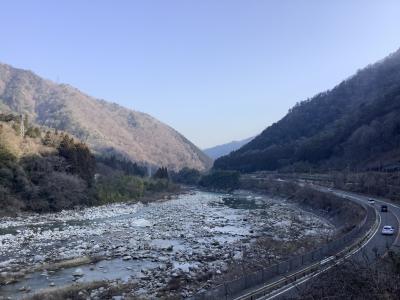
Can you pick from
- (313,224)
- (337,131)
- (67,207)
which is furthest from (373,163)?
(67,207)

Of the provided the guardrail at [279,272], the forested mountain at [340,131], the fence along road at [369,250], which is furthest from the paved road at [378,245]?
the forested mountain at [340,131]

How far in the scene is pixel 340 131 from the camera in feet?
374

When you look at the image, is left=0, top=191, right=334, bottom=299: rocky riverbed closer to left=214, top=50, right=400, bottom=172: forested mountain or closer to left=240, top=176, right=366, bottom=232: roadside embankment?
left=240, top=176, right=366, bottom=232: roadside embankment

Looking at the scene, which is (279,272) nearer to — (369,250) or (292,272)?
(292,272)

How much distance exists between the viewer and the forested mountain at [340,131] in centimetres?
9169

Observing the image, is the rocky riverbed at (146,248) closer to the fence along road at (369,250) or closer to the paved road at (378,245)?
the fence along road at (369,250)

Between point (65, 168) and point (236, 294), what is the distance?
5935 centimetres

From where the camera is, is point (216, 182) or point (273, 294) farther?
point (216, 182)

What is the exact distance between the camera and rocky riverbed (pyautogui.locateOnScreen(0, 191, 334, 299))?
72.5 feet

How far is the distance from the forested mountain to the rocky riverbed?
153 feet

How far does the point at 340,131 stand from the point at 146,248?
3709 inches

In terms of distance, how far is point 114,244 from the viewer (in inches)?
1312

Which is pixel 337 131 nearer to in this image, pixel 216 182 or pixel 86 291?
pixel 216 182

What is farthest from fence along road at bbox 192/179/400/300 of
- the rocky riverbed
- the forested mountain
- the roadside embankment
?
the forested mountain
